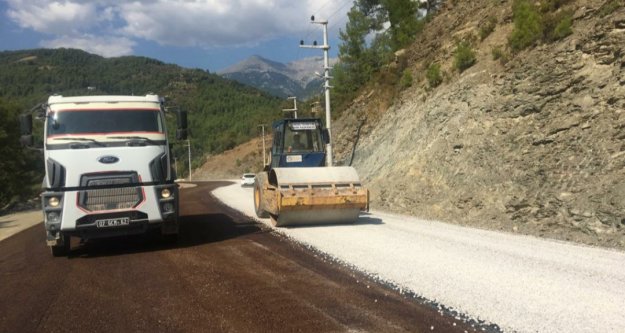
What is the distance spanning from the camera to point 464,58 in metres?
19.5

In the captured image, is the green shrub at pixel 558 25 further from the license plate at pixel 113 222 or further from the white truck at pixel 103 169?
the license plate at pixel 113 222

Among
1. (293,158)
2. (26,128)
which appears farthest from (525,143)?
(26,128)

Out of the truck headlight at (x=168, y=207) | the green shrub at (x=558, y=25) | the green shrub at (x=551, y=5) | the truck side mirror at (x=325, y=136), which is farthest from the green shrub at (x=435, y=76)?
the truck headlight at (x=168, y=207)

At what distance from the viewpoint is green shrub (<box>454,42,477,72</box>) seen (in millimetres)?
19312

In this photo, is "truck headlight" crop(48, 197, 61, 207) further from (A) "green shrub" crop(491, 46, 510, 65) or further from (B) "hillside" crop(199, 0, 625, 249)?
(A) "green shrub" crop(491, 46, 510, 65)

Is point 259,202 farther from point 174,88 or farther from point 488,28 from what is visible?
point 174,88

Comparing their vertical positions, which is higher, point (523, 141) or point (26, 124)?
point (26, 124)

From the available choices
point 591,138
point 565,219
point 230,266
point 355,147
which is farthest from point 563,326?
point 355,147

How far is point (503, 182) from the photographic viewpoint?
1262cm

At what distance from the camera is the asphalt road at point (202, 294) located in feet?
17.0

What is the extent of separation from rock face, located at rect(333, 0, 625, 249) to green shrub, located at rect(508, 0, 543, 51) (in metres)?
0.47

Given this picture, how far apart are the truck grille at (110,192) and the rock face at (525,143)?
27.1 ft

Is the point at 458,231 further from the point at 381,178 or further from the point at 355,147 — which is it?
the point at 355,147

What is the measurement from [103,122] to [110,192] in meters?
1.48
